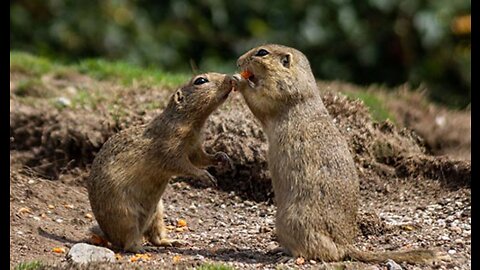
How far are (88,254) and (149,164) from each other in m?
1.05

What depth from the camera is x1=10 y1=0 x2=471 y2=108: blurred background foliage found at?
15.9 meters

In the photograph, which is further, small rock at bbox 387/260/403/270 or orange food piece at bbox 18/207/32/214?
orange food piece at bbox 18/207/32/214

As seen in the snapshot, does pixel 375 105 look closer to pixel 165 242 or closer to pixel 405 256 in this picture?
pixel 165 242

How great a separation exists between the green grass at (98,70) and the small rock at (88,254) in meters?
4.44

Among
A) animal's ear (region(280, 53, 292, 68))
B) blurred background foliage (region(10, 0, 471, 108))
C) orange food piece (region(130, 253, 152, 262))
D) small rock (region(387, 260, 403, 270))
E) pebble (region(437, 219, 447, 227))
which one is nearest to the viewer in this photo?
small rock (region(387, 260, 403, 270))

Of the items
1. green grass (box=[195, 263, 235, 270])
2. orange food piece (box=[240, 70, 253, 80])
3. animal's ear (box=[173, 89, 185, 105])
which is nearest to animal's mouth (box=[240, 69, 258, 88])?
orange food piece (box=[240, 70, 253, 80])

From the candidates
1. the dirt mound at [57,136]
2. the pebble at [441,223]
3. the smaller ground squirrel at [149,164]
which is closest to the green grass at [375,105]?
the pebble at [441,223]

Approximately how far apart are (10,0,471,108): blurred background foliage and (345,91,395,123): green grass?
3.84m

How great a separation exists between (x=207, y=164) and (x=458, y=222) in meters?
2.18

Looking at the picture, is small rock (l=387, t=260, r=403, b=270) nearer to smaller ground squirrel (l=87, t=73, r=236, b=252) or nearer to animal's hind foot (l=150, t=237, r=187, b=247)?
smaller ground squirrel (l=87, t=73, r=236, b=252)

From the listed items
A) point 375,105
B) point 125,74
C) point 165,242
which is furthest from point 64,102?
point 375,105

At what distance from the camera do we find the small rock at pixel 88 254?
7.64 meters

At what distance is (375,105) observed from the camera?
1171 cm

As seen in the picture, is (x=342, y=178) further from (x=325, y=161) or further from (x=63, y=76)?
(x=63, y=76)
